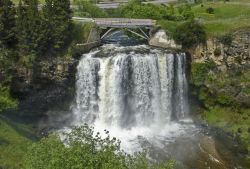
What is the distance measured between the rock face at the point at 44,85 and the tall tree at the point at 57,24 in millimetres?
2501

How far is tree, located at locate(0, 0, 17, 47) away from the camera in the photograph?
5988cm

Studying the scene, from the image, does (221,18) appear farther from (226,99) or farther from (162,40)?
(226,99)

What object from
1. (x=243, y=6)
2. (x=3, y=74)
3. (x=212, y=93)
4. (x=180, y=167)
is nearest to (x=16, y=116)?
(x=3, y=74)

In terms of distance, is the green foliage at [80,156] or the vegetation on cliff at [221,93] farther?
the vegetation on cliff at [221,93]

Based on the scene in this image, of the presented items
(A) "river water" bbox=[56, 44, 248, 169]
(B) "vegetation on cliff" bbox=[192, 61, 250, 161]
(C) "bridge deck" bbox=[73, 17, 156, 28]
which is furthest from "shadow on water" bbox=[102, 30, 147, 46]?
(B) "vegetation on cliff" bbox=[192, 61, 250, 161]

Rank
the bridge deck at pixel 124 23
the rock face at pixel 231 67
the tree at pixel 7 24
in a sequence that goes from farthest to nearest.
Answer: the bridge deck at pixel 124 23 < the rock face at pixel 231 67 < the tree at pixel 7 24

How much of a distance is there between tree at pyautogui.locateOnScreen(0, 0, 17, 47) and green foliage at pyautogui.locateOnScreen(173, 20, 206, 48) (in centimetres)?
2422

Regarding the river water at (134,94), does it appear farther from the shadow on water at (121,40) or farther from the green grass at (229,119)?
the shadow on water at (121,40)

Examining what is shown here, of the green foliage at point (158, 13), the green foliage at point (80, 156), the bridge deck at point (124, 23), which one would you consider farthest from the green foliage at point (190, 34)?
the green foliage at point (80, 156)

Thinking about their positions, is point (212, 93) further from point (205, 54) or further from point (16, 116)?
point (16, 116)

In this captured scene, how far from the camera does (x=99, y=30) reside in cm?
6900

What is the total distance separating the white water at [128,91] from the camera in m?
62.4

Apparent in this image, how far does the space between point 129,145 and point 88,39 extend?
18794mm

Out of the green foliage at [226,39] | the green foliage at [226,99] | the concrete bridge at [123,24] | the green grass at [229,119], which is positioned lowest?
the green grass at [229,119]
